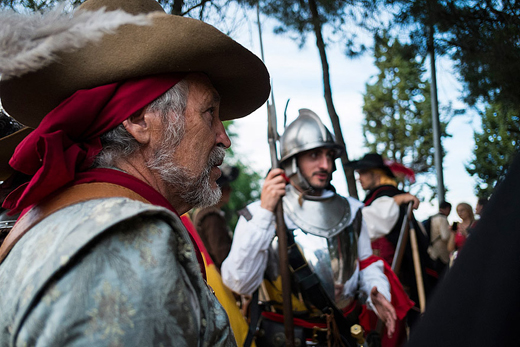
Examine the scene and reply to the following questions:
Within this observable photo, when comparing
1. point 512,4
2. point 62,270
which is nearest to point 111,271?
point 62,270

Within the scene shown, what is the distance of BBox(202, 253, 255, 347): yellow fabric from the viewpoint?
121 inches

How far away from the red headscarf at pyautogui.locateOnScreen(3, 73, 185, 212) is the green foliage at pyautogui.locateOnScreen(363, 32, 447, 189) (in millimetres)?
24823

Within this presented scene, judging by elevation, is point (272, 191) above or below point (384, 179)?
above

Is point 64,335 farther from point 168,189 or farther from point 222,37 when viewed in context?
point 222,37

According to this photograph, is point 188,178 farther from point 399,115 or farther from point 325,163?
point 399,115

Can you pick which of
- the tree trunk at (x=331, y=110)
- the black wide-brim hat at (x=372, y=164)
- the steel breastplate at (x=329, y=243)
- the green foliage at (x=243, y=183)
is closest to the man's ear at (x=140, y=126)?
the steel breastplate at (x=329, y=243)

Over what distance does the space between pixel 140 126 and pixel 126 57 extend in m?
0.21

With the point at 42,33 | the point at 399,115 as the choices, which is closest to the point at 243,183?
the point at 399,115

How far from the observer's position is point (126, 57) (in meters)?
1.40

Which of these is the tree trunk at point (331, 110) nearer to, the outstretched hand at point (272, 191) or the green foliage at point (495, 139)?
the green foliage at point (495, 139)

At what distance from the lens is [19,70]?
1095 mm

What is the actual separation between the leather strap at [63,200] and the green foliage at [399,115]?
25.0m

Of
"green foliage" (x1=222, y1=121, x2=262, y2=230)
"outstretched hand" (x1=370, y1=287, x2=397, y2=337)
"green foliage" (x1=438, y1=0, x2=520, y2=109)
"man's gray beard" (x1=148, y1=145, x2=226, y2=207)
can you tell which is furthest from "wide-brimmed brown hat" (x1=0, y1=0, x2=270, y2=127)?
"green foliage" (x1=222, y1=121, x2=262, y2=230)

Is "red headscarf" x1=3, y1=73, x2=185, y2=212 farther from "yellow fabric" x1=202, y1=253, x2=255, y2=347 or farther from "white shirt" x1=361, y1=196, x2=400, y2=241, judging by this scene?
"white shirt" x1=361, y1=196, x2=400, y2=241
